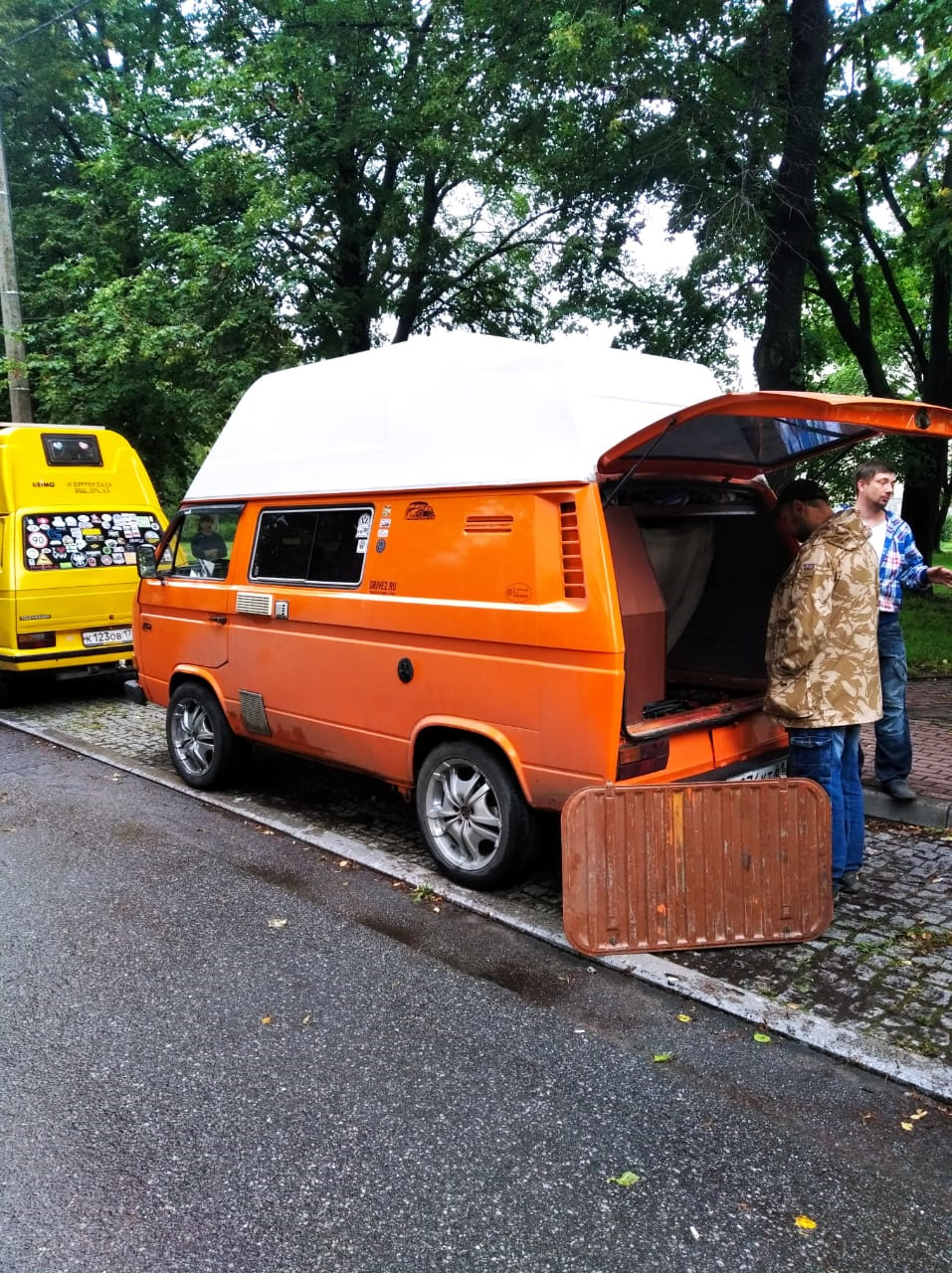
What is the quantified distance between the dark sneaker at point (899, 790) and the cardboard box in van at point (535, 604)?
108 centimetres

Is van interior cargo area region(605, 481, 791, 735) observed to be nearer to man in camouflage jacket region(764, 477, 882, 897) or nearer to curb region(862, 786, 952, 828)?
man in camouflage jacket region(764, 477, 882, 897)

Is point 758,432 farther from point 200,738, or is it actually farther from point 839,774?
point 200,738

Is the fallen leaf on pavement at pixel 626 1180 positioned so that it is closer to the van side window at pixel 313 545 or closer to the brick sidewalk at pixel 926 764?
the van side window at pixel 313 545

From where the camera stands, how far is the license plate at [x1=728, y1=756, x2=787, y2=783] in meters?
4.52

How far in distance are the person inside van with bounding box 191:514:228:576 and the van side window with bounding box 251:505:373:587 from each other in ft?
1.57

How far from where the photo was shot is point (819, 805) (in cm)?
393

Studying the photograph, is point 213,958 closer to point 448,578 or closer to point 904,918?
point 448,578

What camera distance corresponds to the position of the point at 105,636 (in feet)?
31.4

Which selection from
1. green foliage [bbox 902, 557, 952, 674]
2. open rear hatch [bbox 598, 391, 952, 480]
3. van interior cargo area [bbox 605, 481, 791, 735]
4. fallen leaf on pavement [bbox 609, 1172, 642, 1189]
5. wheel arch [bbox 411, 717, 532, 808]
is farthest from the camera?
green foliage [bbox 902, 557, 952, 674]

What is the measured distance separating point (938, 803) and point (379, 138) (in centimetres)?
1145

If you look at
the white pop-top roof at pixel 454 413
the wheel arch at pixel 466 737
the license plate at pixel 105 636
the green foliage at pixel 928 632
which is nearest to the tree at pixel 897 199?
the green foliage at pixel 928 632

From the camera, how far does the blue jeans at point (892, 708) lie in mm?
5180

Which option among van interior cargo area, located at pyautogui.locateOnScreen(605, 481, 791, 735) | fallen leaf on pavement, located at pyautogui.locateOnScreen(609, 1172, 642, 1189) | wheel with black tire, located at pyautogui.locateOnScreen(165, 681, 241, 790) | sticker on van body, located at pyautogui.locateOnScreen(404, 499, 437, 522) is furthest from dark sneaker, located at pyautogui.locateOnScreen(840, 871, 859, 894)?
wheel with black tire, located at pyautogui.locateOnScreen(165, 681, 241, 790)

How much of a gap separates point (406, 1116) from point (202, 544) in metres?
4.42
